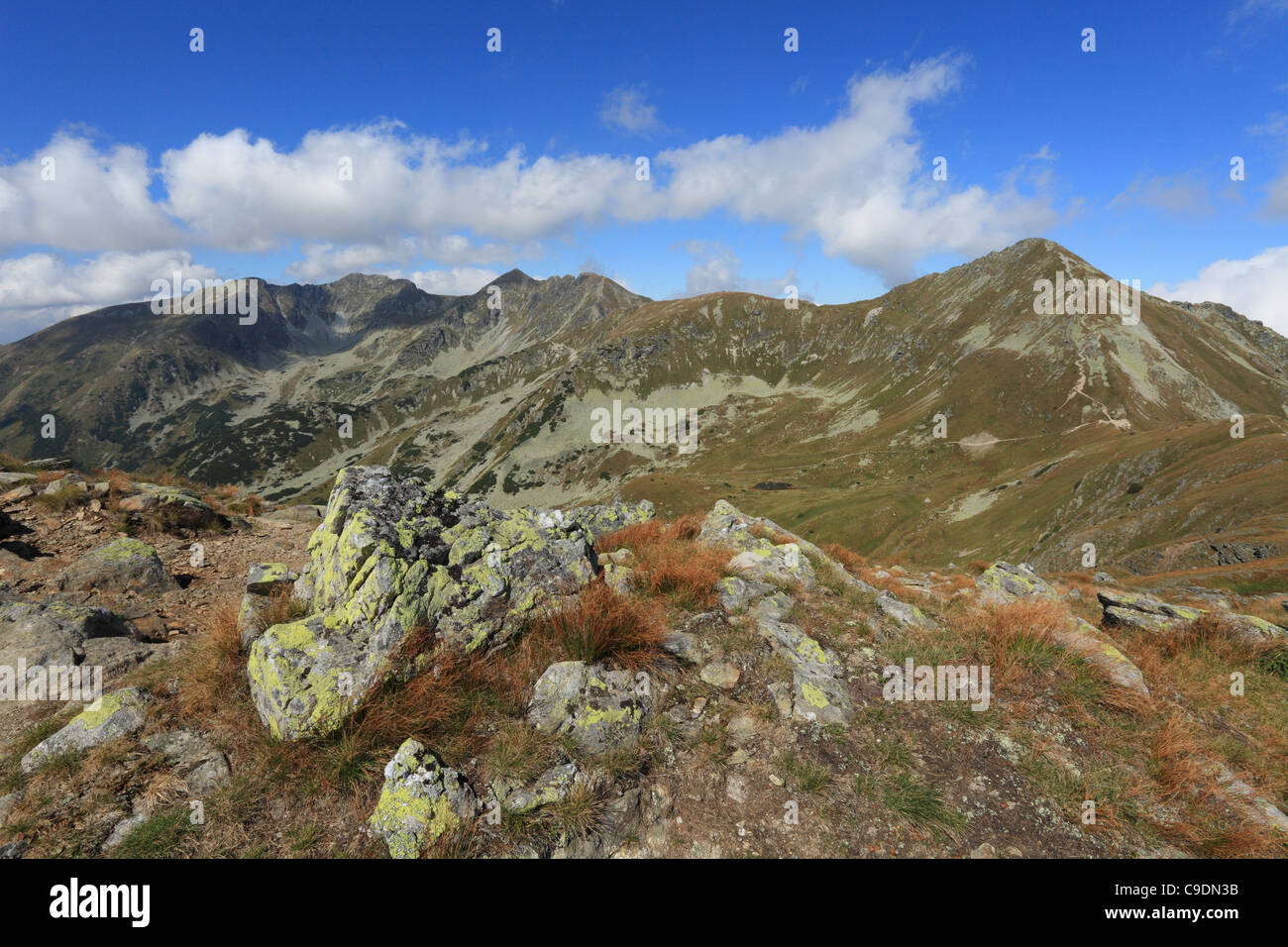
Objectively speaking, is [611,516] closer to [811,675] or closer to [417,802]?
[811,675]

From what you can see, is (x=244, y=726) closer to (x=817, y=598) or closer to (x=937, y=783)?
(x=937, y=783)

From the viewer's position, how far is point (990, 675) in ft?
27.3

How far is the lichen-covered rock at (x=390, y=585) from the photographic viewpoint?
6316mm

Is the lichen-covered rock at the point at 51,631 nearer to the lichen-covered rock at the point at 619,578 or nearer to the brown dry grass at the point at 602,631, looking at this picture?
the brown dry grass at the point at 602,631

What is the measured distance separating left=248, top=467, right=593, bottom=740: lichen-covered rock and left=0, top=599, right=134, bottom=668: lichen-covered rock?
13.0 ft

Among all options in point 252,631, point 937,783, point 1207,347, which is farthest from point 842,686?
point 1207,347

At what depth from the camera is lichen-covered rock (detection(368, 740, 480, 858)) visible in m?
5.05

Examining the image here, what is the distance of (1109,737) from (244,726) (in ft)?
40.1

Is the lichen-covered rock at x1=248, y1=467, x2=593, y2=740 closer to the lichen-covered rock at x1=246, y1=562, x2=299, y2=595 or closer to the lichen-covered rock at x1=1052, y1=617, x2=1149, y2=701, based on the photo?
the lichen-covered rock at x1=246, y1=562, x2=299, y2=595

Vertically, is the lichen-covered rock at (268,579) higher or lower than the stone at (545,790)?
higher

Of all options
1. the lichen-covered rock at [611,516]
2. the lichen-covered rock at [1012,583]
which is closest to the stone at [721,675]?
the lichen-covered rock at [611,516]

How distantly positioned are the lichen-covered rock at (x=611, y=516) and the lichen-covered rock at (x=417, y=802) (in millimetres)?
10569

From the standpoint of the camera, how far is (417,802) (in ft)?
17.2

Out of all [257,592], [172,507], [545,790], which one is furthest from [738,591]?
[172,507]
